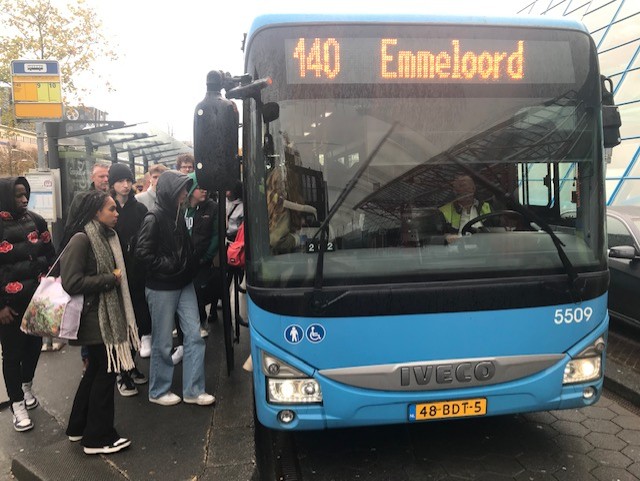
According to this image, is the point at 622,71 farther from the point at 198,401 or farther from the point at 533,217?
the point at 198,401

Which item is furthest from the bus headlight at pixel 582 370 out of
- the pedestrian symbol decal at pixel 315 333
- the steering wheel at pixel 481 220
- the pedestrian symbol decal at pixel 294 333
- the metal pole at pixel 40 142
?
the metal pole at pixel 40 142

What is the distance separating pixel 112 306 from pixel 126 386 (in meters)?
1.28

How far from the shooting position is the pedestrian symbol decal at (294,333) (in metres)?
2.74

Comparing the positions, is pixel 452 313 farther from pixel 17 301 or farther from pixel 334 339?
pixel 17 301

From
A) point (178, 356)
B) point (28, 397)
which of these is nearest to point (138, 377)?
point (178, 356)

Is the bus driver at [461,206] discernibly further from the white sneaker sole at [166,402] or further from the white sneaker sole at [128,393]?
the white sneaker sole at [128,393]

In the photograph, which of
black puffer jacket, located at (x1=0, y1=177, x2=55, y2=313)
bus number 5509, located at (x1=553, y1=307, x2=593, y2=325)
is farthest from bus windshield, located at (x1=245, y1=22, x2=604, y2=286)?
black puffer jacket, located at (x1=0, y1=177, x2=55, y2=313)

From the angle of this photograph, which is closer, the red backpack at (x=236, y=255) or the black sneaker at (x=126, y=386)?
the red backpack at (x=236, y=255)

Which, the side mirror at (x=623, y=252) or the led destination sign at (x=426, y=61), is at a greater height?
the led destination sign at (x=426, y=61)

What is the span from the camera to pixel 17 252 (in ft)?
12.4

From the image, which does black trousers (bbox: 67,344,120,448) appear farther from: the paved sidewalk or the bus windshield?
the bus windshield

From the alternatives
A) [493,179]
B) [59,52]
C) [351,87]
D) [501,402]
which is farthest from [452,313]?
[59,52]

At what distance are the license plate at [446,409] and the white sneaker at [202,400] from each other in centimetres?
182

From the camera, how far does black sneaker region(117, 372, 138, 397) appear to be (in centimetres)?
428
